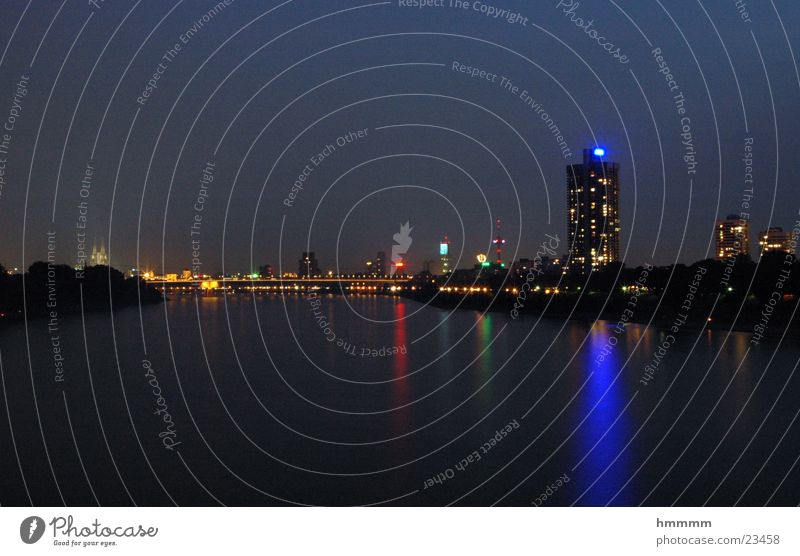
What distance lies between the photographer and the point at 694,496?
9.18 m

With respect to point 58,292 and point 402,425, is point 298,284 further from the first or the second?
point 402,425

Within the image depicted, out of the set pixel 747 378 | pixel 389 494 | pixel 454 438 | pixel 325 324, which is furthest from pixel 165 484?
pixel 325 324

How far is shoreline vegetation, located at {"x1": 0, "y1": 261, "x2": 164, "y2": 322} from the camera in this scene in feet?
143

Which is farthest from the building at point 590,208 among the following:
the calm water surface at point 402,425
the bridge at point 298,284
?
the calm water surface at point 402,425

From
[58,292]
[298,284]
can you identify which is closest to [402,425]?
[58,292]

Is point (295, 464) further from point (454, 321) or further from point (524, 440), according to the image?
point (454, 321)

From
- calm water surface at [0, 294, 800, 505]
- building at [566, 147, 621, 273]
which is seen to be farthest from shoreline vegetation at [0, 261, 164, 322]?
building at [566, 147, 621, 273]

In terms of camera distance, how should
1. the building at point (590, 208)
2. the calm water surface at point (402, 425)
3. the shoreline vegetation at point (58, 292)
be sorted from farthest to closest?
the building at point (590, 208)
the shoreline vegetation at point (58, 292)
the calm water surface at point (402, 425)

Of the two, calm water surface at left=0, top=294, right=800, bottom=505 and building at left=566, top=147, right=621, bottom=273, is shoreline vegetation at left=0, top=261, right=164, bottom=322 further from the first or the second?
building at left=566, top=147, right=621, bottom=273

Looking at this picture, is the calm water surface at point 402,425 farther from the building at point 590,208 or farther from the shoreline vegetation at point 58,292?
the building at point 590,208

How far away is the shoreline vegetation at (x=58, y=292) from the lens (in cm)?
4366

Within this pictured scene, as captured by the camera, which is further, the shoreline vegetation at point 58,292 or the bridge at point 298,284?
the bridge at point 298,284

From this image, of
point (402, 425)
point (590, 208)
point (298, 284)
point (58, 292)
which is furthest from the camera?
point (298, 284)

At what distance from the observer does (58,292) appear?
52156 millimetres
